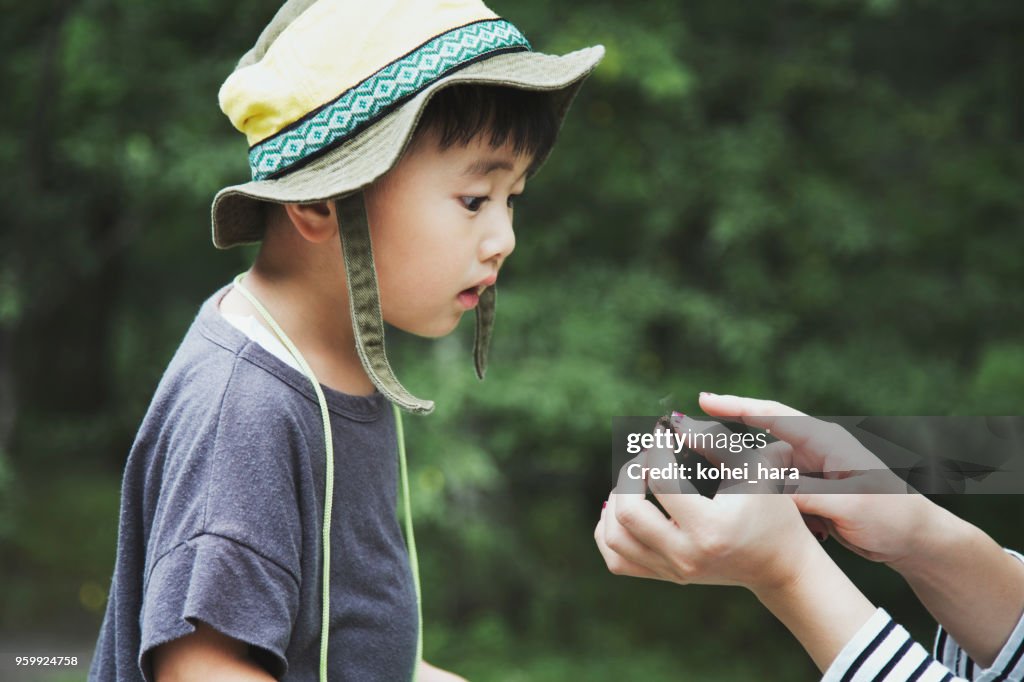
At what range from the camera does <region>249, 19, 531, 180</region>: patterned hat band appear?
4.38 feet

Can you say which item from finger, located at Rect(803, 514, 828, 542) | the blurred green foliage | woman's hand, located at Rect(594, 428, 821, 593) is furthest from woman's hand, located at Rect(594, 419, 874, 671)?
the blurred green foliage

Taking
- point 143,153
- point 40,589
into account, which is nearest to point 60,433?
point 40,589

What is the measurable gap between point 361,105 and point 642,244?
123 inches

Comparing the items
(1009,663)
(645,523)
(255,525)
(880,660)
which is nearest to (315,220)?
(255,525)

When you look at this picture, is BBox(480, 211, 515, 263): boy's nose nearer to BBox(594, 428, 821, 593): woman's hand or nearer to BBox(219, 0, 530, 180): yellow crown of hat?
BBox(219, 0, 530, 180): yellow crown of hat

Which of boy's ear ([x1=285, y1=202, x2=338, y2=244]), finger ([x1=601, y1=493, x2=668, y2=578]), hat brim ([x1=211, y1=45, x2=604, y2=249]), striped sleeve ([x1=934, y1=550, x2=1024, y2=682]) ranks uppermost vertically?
hat brim ([x1=211, y1=45, x2=604, y2=249])

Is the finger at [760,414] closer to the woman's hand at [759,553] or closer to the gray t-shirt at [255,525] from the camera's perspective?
the woman's hand at [759,553]

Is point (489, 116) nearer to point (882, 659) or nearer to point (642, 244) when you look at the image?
point (882, 659)

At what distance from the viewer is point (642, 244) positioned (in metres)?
4.37

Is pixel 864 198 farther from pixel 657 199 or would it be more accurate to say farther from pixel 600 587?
pixel 600 587

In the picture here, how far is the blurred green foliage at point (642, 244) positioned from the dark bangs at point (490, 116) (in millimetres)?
2011

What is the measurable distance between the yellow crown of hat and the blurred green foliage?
208cm

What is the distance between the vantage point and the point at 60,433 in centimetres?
632

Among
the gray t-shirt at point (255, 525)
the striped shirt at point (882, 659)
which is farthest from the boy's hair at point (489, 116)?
the striped shirt at point (882, 659)
